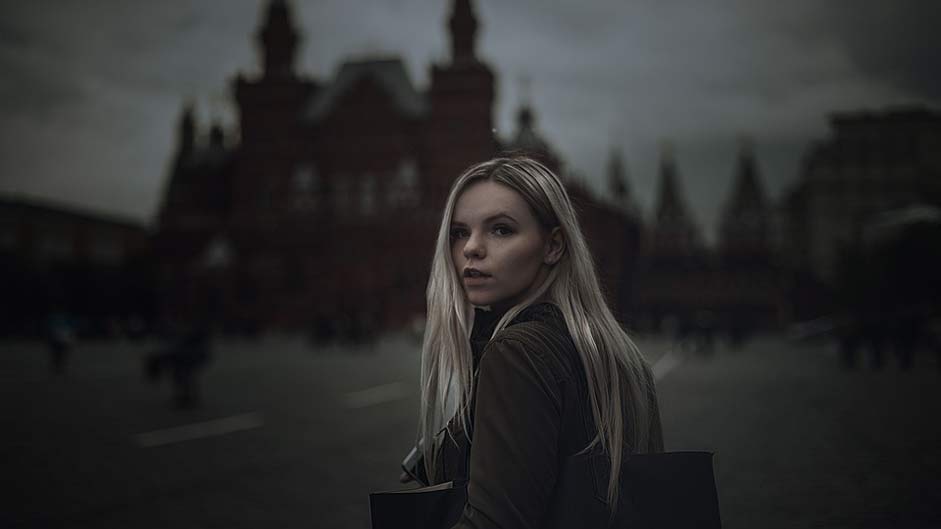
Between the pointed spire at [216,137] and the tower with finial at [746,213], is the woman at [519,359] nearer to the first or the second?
the pointed spire at [216,137]

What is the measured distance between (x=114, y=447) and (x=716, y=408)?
545cm

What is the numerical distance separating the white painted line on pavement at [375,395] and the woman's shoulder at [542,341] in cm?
988

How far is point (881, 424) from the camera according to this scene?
19.9 ft

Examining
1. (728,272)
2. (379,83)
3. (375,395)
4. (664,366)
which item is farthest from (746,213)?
(375,395)

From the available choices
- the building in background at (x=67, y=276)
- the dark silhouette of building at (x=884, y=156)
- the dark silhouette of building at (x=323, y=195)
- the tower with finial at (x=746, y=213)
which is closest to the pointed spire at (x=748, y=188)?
the tower with finial at (x=746, y=213)

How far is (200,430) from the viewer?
8930 mm

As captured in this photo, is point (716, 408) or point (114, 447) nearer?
point (716, 408)

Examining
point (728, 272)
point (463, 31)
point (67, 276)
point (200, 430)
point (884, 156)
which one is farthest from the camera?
point (728, 272)

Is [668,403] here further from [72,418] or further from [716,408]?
[72,418]

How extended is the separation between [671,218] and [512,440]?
96724 mm

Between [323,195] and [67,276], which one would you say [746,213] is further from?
[67,276]

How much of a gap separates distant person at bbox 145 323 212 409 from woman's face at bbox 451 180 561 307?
34.9ft

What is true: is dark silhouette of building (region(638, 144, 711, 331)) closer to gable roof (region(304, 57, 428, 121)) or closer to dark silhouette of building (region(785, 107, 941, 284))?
gable roof (region(304, 57, 428, 121))

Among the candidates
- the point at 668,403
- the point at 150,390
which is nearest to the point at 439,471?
the point at 668,403
